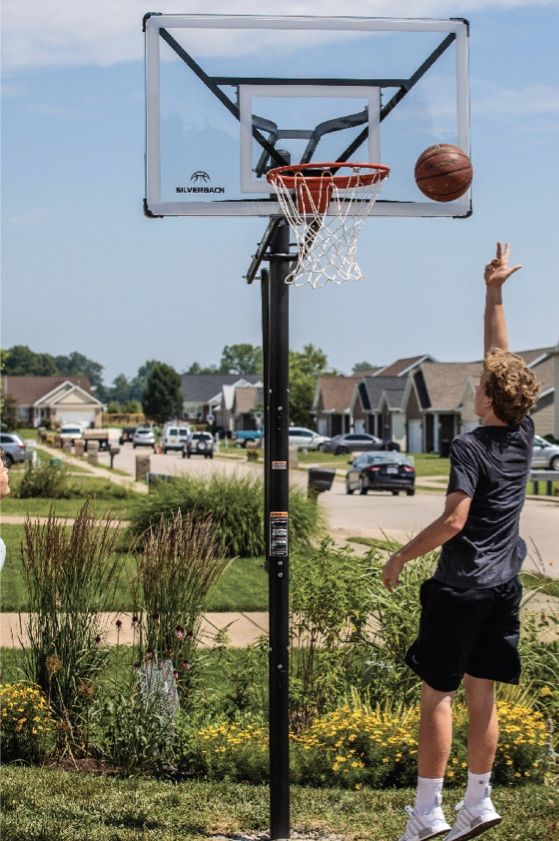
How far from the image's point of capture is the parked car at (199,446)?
208 ft

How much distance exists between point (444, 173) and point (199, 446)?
5783 cm

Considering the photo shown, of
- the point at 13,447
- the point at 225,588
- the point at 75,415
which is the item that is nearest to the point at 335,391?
the point at 75,415

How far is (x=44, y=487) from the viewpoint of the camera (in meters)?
27.6

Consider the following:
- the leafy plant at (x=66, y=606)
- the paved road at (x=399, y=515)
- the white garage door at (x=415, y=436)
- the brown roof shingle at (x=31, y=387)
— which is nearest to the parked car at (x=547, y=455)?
the paved road at (x=399, y=515)

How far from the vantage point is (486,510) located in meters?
Result: 5.04

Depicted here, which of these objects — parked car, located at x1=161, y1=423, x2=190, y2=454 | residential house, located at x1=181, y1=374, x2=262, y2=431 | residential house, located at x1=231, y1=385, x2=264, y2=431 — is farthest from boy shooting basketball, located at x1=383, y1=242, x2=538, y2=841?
residential house, located at x1=181, y1=374, x2=262, y2=431

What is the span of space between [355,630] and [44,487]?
68.1 feet

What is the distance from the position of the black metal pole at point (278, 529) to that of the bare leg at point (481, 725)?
0.90 meters

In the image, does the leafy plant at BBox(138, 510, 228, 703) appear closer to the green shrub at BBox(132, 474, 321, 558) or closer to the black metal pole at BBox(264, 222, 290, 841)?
the black metal pole at BBox(264, 222, 290, 841)

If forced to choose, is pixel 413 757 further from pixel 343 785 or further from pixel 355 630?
pixel 355 630

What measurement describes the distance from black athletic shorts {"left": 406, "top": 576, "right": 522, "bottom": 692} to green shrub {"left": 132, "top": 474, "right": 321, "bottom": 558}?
38.1ft

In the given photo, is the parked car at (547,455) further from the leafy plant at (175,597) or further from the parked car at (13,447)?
the leafy plant at (175,597)

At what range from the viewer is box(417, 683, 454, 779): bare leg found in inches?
196

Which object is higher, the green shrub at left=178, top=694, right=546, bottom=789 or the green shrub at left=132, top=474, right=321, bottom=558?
the green shrub at left=132, top=474, right=321, bottom=558
